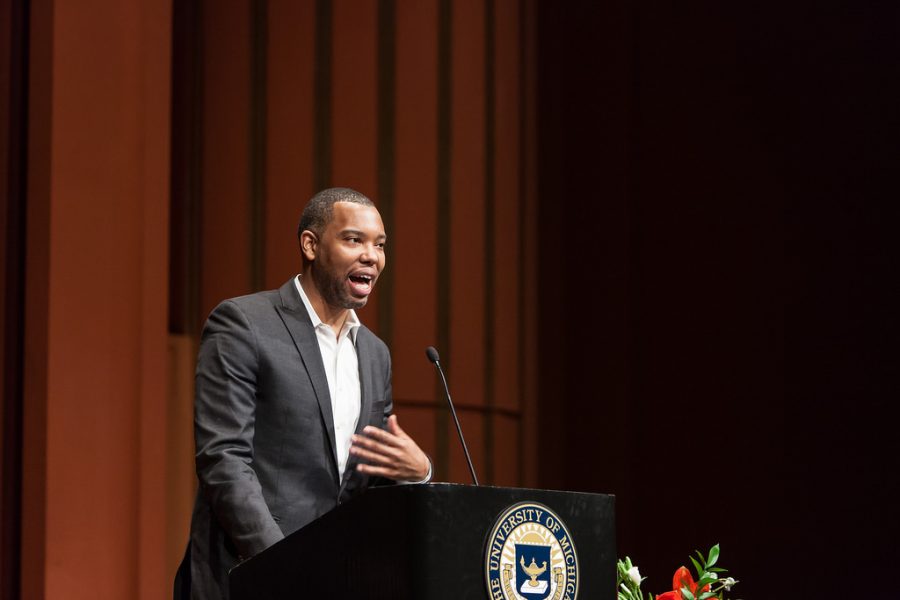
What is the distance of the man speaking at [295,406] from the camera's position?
6.81ft

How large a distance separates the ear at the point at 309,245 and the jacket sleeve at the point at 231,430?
0.21 meters

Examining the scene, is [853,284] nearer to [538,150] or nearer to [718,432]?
[718,432]

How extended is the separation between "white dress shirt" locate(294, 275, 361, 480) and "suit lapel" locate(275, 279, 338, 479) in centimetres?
2

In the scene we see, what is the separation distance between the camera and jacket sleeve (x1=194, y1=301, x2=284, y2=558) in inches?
81.0

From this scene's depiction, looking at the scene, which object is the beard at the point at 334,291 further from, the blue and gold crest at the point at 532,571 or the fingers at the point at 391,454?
the blue and gold crest at the point at 532,571

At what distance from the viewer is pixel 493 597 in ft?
5.57

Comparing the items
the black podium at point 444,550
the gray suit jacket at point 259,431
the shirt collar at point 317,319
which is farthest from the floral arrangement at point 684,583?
the shirt collar at point 317,319

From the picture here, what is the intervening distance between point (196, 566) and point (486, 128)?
8.44 ft

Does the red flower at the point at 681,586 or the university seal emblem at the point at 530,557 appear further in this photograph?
the red flower at the point at 681,586

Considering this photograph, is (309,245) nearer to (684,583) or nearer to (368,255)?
(368,255)

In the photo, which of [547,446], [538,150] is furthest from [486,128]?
[547,446]

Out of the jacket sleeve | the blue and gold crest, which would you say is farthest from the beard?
the blue and gold crest

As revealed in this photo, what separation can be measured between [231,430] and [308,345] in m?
0.24

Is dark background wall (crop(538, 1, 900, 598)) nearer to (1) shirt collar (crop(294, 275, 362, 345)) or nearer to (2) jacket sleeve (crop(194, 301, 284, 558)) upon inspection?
(1) shirt collar (crop(294, 275, 362, 345))
